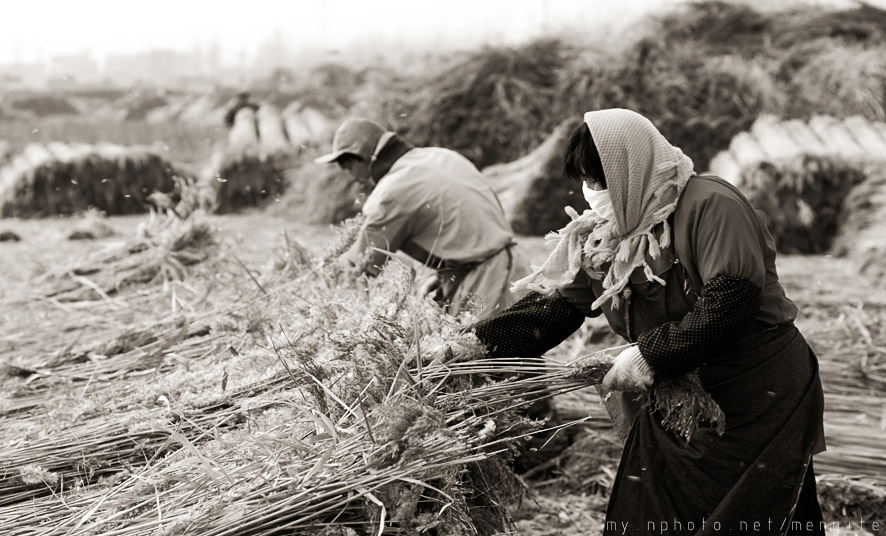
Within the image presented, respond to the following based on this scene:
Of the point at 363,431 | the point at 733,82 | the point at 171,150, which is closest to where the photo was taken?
the point at 363,431

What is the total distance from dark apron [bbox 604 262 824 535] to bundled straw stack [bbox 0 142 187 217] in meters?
8.62

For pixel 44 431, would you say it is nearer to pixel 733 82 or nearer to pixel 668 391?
pixel 668 391

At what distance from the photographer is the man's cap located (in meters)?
3.55

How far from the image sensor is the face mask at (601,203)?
81.5 inches

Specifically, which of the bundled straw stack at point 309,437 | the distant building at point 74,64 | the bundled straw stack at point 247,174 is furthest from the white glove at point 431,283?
the distant building at point 74,64

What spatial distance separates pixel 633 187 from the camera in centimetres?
199

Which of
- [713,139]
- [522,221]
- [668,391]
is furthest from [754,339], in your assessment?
[713,139]

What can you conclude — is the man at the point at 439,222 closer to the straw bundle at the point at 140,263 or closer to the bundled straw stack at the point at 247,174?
the straw bundle at the point at 140,263

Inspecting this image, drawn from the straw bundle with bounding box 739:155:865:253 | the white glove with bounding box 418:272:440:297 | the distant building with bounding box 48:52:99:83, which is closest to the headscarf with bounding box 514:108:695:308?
the white glove with bounding box 418:272:440:297

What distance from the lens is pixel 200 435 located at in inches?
78.6

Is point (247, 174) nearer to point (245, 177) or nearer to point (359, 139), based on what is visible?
point (245, 177)

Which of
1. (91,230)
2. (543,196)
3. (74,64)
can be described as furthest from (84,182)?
(74,64)

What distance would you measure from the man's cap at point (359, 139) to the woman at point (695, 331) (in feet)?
5.14

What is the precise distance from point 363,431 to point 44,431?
3.51ft
